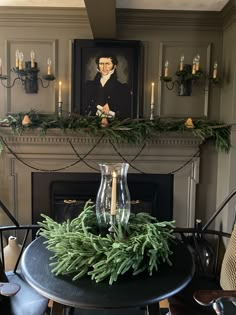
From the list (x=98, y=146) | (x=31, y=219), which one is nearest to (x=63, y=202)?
(x=31, y=219)

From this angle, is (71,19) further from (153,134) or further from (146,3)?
(153,134)

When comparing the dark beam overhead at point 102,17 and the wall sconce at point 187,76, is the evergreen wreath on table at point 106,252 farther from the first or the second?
the wall sconce at point 187,76

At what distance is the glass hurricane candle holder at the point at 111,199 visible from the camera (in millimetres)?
1557

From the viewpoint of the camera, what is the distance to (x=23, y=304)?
156 cm

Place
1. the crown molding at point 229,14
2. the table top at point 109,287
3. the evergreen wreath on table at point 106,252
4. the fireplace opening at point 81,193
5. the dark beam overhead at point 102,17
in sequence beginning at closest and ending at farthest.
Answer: the table top at point 109,287, the evergreen wreath on table at point 106,252, the dark beam overhead at point 102,17, the crown molding at point 229,14, the fireplace opening at point 81,193

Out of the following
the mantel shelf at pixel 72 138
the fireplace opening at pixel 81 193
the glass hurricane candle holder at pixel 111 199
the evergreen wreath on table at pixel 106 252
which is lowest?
the fireplace opening at pixel 81 193

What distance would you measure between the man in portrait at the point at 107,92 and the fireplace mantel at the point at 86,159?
26 cm

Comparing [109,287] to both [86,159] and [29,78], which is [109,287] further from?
[29,78]

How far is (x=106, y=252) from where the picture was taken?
1317 millimetres

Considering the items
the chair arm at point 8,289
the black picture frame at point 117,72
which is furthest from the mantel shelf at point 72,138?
the chair arm at point 8,289

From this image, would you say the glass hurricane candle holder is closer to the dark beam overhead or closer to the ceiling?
the dark beam overhead

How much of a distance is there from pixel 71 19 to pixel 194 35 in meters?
1.08

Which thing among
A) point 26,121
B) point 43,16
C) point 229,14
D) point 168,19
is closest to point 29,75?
point 26,121

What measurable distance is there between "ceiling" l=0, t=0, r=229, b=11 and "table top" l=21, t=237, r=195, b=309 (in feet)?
6.89
